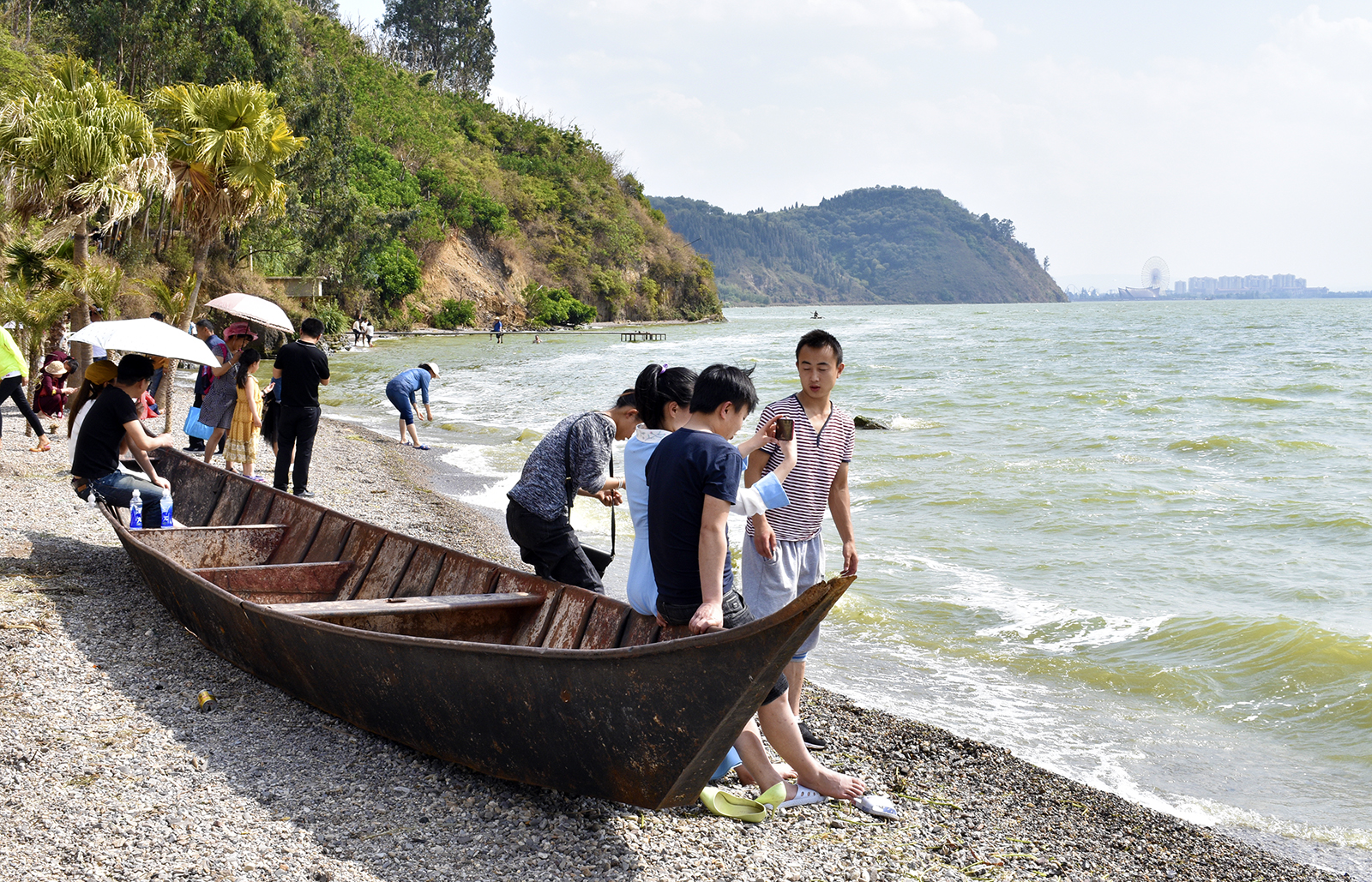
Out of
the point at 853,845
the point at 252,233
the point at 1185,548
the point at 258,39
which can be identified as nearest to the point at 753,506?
the point at 853,845

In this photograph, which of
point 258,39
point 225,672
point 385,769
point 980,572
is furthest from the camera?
point 258,39

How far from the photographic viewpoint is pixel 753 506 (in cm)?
346

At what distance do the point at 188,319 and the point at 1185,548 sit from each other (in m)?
14.5

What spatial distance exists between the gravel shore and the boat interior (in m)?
0.60

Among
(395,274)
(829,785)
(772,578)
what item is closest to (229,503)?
(772,578)

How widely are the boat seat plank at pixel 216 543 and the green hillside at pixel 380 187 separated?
13.8 metres

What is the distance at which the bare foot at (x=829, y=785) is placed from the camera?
409cm

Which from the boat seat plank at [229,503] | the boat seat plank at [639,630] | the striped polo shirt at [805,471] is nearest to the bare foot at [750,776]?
the boat seat plank at [639,630]

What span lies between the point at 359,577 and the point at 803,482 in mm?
3576

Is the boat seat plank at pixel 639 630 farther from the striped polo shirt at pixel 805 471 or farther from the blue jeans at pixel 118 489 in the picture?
the blue jeans at pixel 118 489

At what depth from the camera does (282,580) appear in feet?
20.8

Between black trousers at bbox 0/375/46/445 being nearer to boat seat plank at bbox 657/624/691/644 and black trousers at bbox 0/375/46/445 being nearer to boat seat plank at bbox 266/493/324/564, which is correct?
boat seat plank at bbox 266/493/324/564

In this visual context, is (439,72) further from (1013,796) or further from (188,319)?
(1013,796)

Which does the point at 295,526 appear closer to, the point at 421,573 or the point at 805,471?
the point at 421,573
